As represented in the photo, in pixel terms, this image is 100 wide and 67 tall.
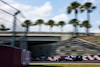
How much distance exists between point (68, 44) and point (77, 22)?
35.4 metres

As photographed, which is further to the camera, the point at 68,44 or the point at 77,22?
the point at 77,22

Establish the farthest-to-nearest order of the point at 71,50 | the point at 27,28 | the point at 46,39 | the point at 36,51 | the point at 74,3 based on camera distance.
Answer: the point at 74,3, the point at 46,39, the point at 36,51, the point at 71,50, the point at 27,28

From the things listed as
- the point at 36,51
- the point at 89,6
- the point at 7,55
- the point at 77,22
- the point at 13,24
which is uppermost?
the point at 89,6

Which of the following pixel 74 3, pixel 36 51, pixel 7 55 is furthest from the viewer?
pixel 74 3

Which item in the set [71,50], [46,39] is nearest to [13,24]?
[71,50]

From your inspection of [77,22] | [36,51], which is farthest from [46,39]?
[77,22]

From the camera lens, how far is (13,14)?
7.91 meters

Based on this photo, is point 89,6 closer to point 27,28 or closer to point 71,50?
point 71,50

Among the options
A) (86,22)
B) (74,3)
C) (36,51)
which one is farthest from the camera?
(86,22)

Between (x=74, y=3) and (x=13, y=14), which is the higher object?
(x=74, y=3)

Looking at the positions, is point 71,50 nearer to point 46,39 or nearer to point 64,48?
point 64,48

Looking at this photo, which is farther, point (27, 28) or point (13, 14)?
point (27, 28)

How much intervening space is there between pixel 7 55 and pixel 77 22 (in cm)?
6205

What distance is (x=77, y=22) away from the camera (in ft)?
221
